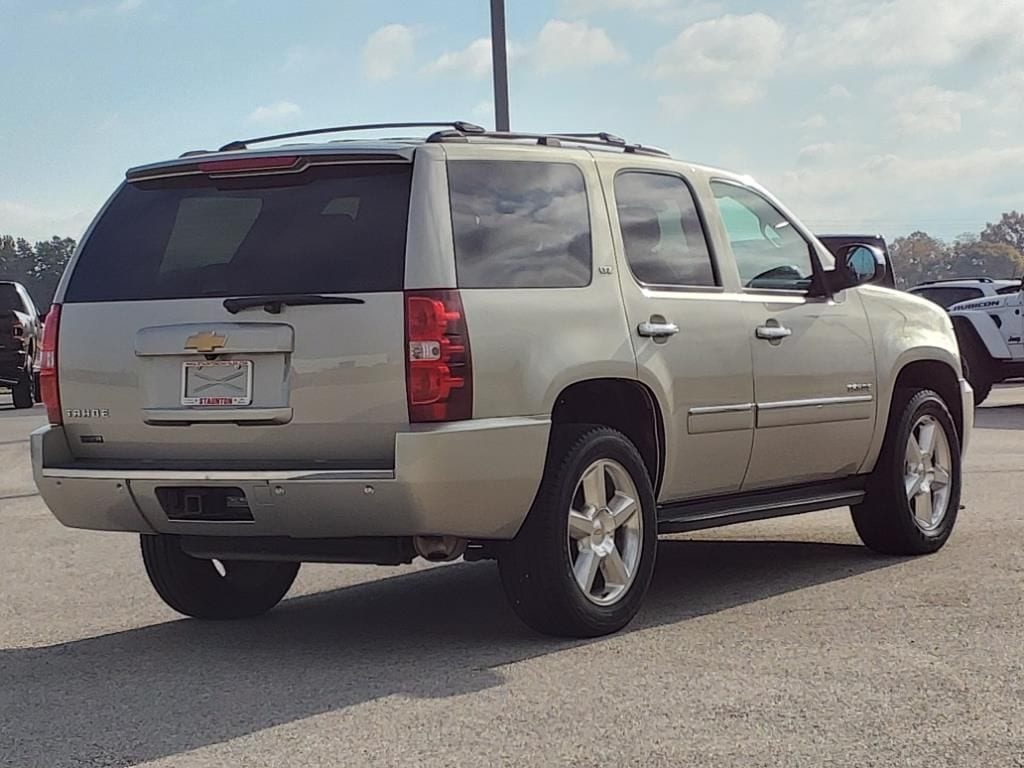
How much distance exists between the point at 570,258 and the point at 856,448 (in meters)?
2.15

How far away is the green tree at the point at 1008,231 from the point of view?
160 meters

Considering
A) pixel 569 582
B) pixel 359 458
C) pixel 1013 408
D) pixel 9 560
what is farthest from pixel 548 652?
pixel 1013 408

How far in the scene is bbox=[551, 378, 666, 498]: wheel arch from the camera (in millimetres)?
6477

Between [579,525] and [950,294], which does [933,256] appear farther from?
[579,525]

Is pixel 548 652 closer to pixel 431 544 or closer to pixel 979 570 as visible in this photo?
pixel 431 544

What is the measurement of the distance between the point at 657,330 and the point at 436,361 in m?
1.20

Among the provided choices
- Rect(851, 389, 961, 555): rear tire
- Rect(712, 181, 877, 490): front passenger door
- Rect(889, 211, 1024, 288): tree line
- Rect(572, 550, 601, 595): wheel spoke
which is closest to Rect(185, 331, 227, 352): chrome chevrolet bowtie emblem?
Rect(572, 550, 601, 595): wheel spoke

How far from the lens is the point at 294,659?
20.2ft

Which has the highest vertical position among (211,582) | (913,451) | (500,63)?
(500,63)

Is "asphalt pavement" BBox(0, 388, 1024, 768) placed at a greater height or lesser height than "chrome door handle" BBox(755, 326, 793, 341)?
lesser

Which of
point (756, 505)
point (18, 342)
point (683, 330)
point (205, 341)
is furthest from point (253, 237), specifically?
point (18, 342)

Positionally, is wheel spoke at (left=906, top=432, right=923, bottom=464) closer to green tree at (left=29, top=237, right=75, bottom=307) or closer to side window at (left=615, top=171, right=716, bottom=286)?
side window at (left=615, top=171, right=716, bottom=286)

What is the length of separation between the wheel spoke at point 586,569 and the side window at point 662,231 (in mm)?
1155

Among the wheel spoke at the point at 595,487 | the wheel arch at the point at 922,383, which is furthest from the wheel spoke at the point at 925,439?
the wheel spoke at the point at 595,487
